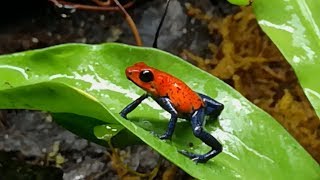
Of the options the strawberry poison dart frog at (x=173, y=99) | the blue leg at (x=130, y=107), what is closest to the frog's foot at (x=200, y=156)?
the strawberry poison dart frog at (x=173, y=99)

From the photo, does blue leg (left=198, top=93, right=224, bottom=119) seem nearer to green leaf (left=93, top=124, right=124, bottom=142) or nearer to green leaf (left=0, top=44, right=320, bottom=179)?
green leaf (left=0, top=44, right=320, bottom=179)

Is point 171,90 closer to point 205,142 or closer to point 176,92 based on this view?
point 176,92

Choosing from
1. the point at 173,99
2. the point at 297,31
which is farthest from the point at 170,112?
the point at 297,31

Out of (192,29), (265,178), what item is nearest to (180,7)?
(192,29)

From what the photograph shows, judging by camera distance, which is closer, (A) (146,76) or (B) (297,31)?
(A) (146,76)

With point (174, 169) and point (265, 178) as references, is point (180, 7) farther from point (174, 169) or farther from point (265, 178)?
point (265, 178)

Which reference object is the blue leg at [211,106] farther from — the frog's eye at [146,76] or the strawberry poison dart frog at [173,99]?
the frog's eye at [146,76]
